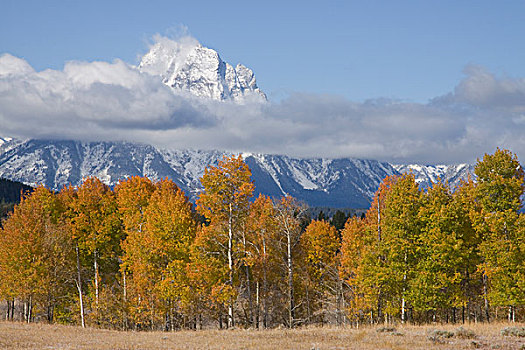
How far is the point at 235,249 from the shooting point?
45000 mm

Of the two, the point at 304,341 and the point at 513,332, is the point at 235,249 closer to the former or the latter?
the point at 304,341

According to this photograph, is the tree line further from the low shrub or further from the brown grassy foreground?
the low shrub

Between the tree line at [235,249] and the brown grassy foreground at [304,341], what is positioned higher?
the tree line at [235,249]

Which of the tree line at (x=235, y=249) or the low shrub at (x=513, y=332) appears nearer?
the low shrub at (x=513, y=332)

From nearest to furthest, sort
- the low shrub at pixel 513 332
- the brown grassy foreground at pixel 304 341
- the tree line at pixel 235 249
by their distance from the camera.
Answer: the brown grassy foreground at pixel 304 341, the low shrub at pixel 513 332, the tree line at pixel 235 249

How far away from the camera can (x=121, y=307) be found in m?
55.2

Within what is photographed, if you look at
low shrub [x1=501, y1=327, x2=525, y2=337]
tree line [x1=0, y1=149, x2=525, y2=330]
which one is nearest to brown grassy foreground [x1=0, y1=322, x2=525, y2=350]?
low shrub [x1=501, y1=327, x2=525, y2=337]

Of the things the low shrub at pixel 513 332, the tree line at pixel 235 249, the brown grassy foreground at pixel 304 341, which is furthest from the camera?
the tree line at pixel 235 249

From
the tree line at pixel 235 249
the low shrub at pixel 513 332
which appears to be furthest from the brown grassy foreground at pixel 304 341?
the tree line at pixel 235 249

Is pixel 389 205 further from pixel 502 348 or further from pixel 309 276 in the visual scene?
pixel 502 348

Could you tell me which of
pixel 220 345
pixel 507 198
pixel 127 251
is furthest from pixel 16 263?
pixel 507 198

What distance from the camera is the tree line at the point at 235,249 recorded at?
44.4 m

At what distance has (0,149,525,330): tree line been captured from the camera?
146 feet

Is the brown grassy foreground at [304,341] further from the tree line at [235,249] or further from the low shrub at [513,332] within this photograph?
the tree line at [235,249]
